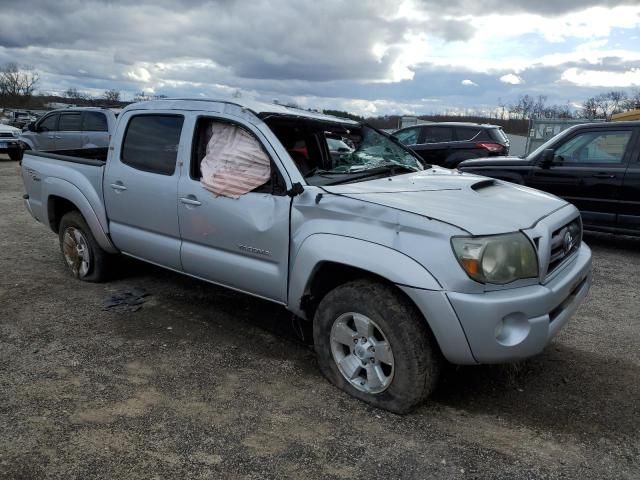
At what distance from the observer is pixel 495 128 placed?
462 inches

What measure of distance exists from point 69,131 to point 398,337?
13.5m

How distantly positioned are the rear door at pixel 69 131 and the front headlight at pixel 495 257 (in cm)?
1295

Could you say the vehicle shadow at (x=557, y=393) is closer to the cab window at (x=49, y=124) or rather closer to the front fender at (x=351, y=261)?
the front fender at (x=351, y=261)

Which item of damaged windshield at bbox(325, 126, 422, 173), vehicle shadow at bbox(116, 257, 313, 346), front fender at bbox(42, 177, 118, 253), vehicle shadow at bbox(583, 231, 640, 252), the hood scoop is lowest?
vehicle shadow at bbox(116, 257, 313, 346)

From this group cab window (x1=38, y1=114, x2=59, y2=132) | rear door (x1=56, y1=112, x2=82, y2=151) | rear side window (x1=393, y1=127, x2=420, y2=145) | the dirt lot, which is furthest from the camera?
cab window (x1=38, y1=114, x2=59, y2=132)

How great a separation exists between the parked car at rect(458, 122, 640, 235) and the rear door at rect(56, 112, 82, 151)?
10.9m

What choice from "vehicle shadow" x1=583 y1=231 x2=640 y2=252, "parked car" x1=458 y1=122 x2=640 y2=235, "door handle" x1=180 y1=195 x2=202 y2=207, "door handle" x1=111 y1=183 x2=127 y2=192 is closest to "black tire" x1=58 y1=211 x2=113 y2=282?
"door handle" x1=111 y1=183 x2=127 y2=192

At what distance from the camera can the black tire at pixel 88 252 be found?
16.7 feet

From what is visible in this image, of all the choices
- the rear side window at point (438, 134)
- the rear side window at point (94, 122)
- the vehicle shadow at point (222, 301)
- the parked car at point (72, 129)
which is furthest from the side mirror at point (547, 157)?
the rear side window at point (94, 122)

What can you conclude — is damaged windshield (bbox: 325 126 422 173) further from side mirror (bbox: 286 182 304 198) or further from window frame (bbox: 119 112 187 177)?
window frame (bbox: 119 112 187 177)

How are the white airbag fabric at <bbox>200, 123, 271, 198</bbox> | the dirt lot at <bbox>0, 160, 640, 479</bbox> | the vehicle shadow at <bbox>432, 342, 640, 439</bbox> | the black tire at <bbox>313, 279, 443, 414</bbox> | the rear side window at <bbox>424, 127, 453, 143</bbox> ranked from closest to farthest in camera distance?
the dirt lot at <bbox>0, 160, 640, 479</bbox> < the black tire at <bbox>313, 279, 443, 414</bbox> < the vehicle shadow at <bbox>432, 342, 640, 439</bbox> < the white airbag fabric at <bbox>200, 123, 271, 198</bbox> < the rear side window at <bbox>424, 127, 453, 143</bbox>

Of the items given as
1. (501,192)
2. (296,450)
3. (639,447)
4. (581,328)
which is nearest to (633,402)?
(639,447)

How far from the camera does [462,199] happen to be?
10.6ft

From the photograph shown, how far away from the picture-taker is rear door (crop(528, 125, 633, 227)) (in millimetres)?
6754
